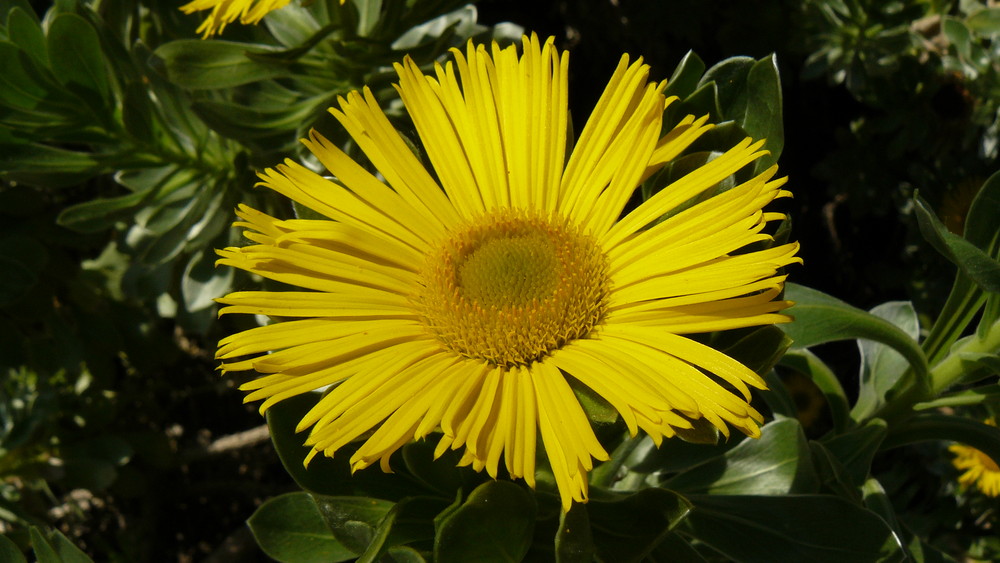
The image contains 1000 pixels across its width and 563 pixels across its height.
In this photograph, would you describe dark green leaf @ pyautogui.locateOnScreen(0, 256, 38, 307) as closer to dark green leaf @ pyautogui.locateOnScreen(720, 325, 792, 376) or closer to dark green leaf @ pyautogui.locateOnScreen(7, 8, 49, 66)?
dark green leaf @ pyautogui.locateOnScreen(7, 8, 49, 66)

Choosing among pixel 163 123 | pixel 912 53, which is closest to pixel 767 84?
pixel 163 123

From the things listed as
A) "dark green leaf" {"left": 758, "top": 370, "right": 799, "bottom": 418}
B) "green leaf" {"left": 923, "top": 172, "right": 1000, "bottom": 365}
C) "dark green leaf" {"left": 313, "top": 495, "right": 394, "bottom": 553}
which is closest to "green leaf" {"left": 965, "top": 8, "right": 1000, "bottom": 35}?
"green leaf" {"left": 923, "top": 172, "right": 1000, "bottom": 365}

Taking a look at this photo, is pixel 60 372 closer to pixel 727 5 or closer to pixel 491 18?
pixel 491 18

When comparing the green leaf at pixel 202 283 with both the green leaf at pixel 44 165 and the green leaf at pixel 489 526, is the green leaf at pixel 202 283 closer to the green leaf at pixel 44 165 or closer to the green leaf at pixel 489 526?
the green leaf at pixel 44 165

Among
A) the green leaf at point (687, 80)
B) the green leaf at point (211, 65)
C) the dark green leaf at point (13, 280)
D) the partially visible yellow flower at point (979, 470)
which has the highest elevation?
the green leaf at point (687, 80)

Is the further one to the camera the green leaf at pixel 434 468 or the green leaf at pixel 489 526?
the green leaf at pixel 434 468

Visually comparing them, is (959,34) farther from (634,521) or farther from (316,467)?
(316,467)

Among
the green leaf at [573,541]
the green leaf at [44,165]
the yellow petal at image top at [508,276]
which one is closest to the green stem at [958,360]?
the yellow petal at image top at [508,276]

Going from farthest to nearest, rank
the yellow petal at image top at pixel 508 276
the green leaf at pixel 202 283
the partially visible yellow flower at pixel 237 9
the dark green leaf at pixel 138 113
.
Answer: the green leaf at pixel 202 283
the dark green leaf at pixel 138 113
the partially visible yellow flower at pixel 237 9
the yellow petal at image top at pixel 508 276
